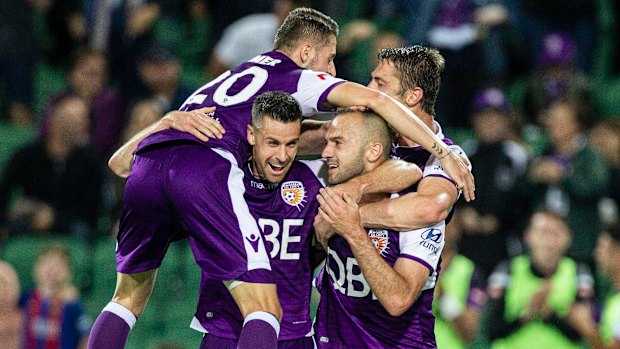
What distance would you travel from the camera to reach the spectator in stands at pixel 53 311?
9.83 m

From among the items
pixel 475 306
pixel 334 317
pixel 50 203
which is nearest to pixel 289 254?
pixel 334 317

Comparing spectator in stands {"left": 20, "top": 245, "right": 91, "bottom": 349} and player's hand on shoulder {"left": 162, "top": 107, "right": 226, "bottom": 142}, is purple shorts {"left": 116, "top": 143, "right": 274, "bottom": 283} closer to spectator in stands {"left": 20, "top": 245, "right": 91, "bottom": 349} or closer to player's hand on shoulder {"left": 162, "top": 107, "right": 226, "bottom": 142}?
player's hand on shoulder {"left": 162, "top": 107, "right": 226, "bottom": 142}

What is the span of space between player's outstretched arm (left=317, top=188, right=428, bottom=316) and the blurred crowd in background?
335 centimetres

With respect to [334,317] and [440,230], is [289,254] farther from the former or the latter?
[440,230]

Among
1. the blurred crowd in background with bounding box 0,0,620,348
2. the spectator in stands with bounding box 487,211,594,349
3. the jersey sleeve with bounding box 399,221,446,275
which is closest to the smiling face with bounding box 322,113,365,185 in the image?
the jersey sleeve with bounding box 399,221,446,275

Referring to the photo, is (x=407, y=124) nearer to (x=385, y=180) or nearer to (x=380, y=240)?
(x=385, y=180)

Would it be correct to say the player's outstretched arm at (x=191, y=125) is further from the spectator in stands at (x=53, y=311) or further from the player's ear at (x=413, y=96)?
the spectator in stands at (x=53, y=311)

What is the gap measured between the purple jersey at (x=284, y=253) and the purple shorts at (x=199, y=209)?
23 cm

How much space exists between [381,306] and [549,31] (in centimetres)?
698

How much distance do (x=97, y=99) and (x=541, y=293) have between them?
4.61m

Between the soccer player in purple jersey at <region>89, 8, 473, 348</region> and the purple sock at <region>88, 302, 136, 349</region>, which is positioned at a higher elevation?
the soccer player in purple jersey at <region>89, 8, 473, 348</region>

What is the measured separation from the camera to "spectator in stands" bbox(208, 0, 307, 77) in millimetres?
11570

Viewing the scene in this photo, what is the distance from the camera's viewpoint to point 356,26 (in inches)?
494

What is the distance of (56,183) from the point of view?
10.6 metres
